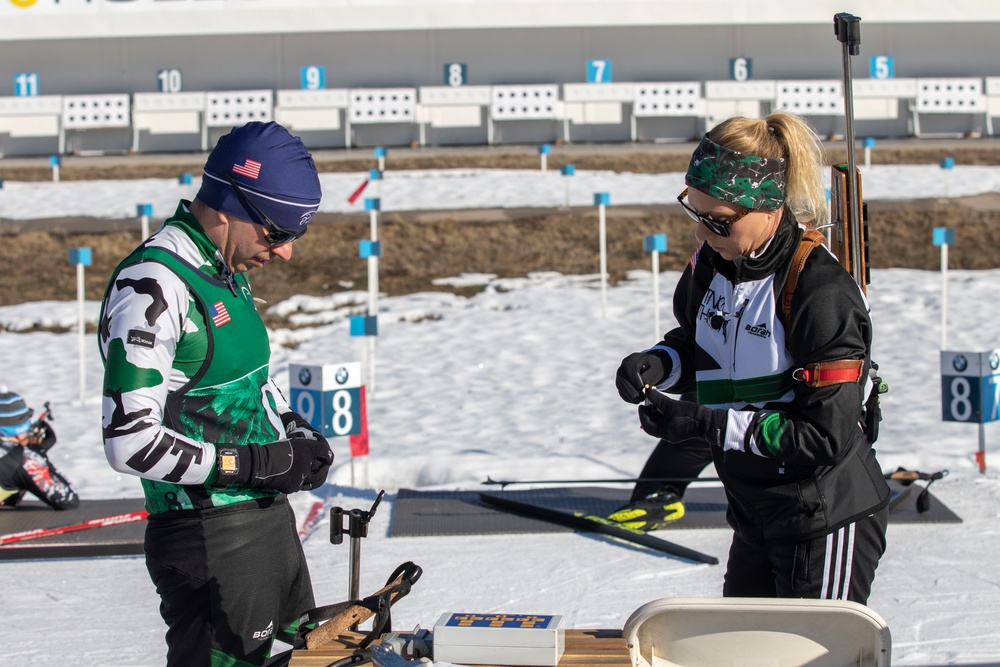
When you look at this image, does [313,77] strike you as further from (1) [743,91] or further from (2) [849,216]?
(2) [849,216]

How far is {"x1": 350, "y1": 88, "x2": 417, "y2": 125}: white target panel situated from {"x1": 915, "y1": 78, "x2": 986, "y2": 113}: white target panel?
32.5 feet

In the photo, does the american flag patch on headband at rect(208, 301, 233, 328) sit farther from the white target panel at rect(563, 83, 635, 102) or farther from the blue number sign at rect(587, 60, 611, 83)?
the blue number sign at rect(587, 60, 611, 83)

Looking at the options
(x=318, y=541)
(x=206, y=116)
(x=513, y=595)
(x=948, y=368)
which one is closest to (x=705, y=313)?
(x=513, y=595)

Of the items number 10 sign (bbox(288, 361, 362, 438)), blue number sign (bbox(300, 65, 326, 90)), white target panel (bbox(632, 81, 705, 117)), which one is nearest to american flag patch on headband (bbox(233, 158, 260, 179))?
number 10 sign (bbox(288, 361, 362, 438))

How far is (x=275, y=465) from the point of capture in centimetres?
195

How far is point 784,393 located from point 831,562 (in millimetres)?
347

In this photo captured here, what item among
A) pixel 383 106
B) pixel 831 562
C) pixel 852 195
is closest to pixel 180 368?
pixel 831 562

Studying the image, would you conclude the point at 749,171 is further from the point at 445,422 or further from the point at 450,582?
the point at 445,422

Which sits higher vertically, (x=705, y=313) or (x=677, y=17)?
(x=677, y=17)

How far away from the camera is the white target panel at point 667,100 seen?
823 inches

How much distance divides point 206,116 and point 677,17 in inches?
376

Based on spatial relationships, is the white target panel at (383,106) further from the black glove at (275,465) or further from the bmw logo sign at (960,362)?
the black glove at (275,465)

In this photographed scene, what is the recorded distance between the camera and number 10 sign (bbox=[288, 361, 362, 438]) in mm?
5242

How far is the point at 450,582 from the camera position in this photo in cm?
407
